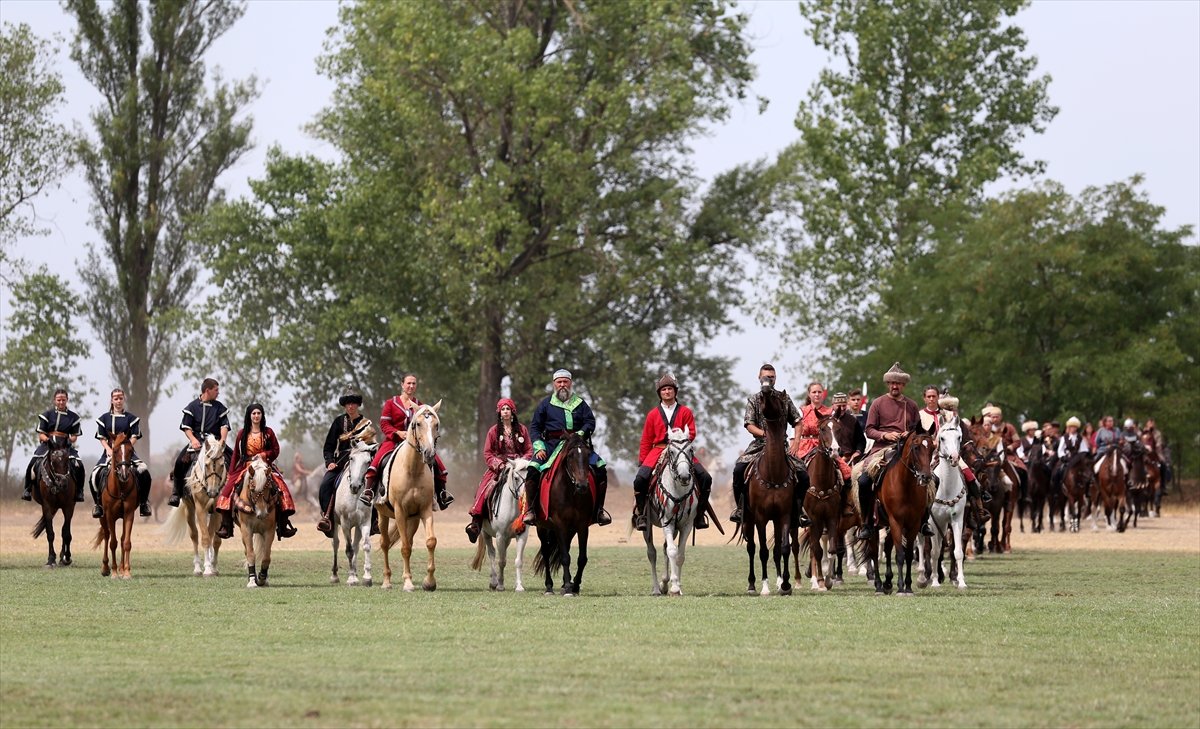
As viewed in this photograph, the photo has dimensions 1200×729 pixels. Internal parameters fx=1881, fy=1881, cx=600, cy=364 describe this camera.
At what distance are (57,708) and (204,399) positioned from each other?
45.2ft

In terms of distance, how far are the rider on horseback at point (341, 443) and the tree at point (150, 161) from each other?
34.0 meters

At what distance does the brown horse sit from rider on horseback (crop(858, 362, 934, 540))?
290 millimetres

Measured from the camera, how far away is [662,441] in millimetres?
20047

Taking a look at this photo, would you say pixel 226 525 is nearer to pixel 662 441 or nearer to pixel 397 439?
pixel 397 439

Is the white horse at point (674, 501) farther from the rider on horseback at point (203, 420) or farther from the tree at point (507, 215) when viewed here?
the tree at point (507, 215)

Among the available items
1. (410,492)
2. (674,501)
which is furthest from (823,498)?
(410,492)

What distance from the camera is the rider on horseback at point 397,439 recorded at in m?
21.4

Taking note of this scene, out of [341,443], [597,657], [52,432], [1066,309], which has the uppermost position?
[1066,309]

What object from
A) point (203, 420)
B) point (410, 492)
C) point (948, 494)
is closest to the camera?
point (948, 494)

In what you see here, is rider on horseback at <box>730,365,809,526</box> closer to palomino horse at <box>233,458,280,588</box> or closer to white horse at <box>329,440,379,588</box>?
white horse at <box>329,440,379,588</box>

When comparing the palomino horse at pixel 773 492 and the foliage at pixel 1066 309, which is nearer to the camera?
the palomino horse at pixel 773 492

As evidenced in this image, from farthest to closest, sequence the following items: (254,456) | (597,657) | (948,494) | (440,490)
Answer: (254,456)
(440,490)
(948,494)
(597,657)

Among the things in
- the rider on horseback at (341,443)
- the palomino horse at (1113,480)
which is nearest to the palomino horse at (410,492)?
the rider on horseback at (341,443)

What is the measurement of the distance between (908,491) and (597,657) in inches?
307
